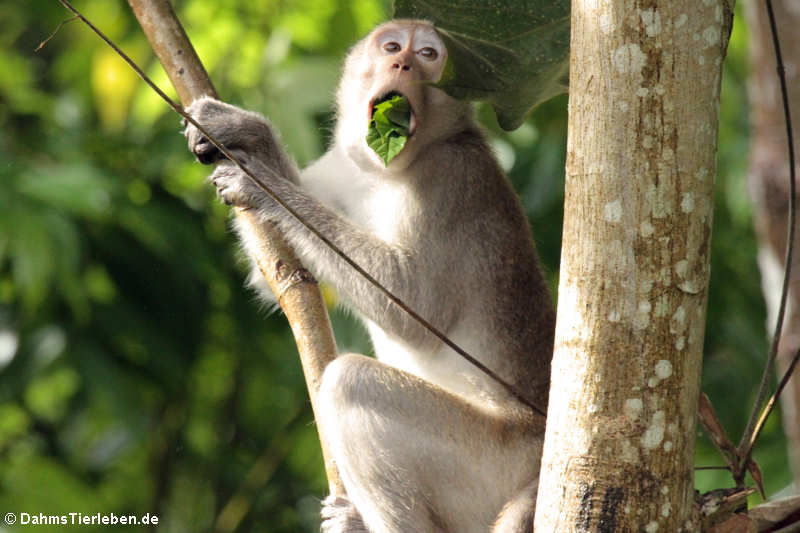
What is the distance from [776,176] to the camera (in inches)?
196

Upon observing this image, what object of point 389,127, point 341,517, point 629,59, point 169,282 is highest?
point 169,282

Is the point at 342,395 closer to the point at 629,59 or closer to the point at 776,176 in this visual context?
the point at 629,59

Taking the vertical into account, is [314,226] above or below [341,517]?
above

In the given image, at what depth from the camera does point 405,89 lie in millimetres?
4203

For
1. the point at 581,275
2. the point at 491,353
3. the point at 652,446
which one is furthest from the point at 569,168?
the point at 491,353

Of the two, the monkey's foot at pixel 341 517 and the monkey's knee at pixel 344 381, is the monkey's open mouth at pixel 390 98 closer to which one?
the monkey's knee at pixel 344 381

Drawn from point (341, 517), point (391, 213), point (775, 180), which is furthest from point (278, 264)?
point (775, 180)

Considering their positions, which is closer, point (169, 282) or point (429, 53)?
point (429, 53)

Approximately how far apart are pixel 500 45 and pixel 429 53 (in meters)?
1.10

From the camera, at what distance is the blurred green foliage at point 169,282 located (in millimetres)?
6121

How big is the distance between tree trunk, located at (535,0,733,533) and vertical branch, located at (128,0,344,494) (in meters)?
1.56

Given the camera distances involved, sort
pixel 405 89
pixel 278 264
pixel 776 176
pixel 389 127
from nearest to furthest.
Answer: pixel 278 264, pixel 389 127, pixel 405 89, pixel 776 176

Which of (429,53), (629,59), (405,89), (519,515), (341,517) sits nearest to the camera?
(629,59)

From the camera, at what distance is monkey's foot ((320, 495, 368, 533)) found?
3.82 metres
